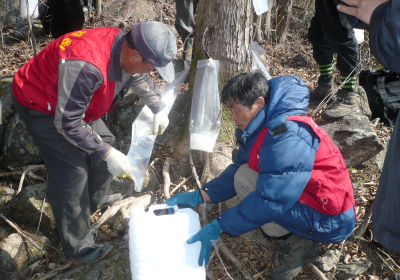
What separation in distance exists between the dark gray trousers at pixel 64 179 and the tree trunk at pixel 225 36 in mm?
1332

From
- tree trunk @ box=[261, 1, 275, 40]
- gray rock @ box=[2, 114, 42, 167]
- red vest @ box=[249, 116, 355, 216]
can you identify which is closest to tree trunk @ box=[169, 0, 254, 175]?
red vest @ box=[249, 116, 355, 216]

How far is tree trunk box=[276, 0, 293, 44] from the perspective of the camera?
6480 millimetres

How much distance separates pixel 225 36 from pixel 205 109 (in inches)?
32.0

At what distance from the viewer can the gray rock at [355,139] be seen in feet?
11.4

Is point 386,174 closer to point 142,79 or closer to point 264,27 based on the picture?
point 142,79

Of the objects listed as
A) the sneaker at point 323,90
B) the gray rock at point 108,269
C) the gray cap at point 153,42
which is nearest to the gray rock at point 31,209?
the gray rock at point 108,269

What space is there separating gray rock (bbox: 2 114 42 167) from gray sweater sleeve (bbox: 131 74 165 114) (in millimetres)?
1606

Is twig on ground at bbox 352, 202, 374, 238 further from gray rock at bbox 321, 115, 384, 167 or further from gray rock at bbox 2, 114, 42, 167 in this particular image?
gray rock at bbox 2, 114, 42, 167

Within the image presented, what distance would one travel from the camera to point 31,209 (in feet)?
10.2

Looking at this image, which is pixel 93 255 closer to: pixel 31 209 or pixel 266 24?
pixel 31 209

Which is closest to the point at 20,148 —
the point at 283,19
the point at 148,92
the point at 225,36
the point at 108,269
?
the point at 148,92

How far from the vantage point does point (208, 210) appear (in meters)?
3.16

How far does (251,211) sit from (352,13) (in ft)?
4.23

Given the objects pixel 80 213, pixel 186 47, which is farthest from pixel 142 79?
pixel 186 47
